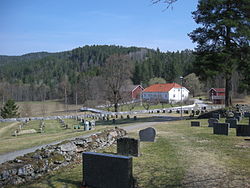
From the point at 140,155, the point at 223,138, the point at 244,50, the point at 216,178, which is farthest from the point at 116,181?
the point at 244,50

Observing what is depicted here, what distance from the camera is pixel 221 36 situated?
31.3m

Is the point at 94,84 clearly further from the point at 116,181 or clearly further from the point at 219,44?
the point at 116,181

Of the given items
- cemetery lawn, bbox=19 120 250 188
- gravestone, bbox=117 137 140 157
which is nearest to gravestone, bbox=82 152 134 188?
cemetery lawn, bbox=19 120 250 188

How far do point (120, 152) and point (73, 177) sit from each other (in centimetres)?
341

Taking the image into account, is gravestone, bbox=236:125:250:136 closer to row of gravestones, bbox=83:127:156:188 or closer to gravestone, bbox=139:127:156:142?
gravestone, bbox=139:127:156:142

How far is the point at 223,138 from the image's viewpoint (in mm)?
16203

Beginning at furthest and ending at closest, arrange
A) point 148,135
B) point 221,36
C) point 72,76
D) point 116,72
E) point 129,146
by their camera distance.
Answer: point 72,76, point 116,72, point 221,36, point 148,135, point 129,146

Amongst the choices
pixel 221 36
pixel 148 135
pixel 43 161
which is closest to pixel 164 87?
pixel 221 36

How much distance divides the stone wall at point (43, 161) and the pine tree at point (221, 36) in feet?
67.4

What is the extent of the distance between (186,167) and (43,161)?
5.35 m

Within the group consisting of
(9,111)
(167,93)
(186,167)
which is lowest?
(9,111)

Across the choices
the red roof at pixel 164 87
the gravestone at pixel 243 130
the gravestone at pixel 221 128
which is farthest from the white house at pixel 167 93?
the gravestone at pixel 243 130

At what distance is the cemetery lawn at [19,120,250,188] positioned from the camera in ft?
27.7

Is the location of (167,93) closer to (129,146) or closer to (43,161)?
(129,146)
